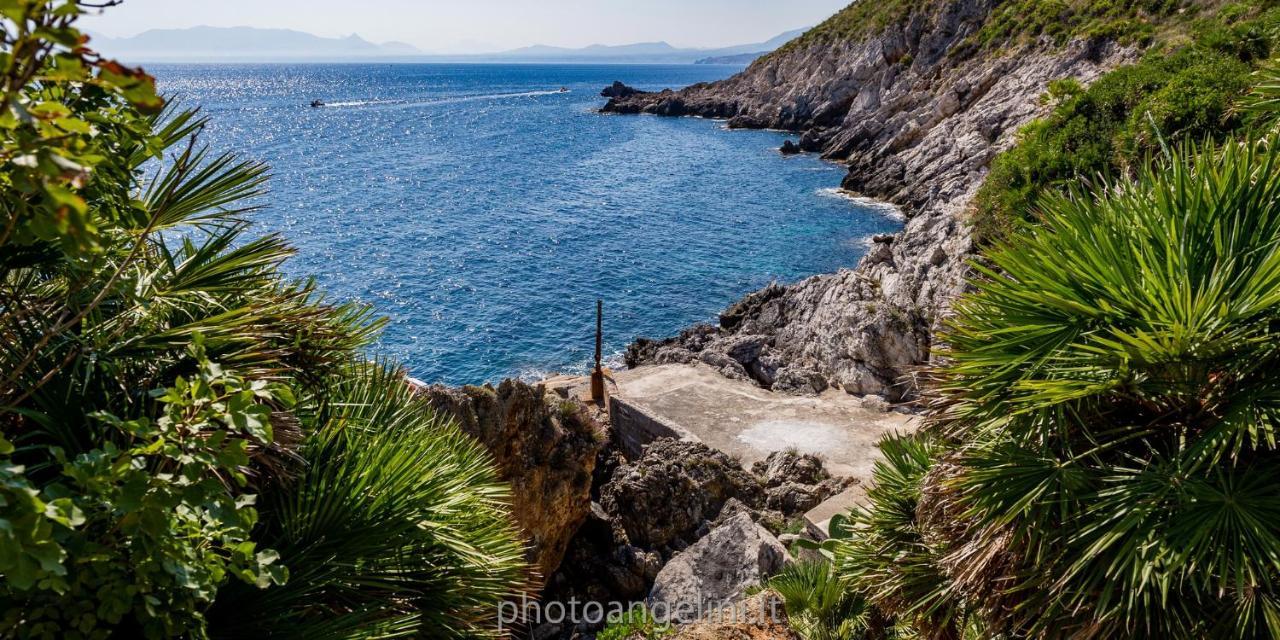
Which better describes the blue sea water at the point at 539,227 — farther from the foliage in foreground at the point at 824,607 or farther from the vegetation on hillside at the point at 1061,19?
the vegetation on hillside at the point at 1061,19

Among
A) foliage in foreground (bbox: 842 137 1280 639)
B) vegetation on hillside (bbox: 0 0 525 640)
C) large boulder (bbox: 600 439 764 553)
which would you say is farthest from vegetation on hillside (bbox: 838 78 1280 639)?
large boulder (bbox: 600 439 764 553)

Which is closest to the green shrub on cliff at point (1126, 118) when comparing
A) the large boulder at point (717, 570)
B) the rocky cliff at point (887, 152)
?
the rocky cliff at point (887, 152)

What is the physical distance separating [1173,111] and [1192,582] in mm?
13689

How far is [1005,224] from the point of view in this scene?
1695 centimetres

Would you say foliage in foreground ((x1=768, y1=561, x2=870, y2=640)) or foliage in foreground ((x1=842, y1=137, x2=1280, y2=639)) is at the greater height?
foliage in foreground ((x1=842, y1=137, x2=1280, y2=639))

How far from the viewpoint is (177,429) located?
7.66 ft

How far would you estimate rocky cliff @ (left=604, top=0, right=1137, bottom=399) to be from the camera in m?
22.0

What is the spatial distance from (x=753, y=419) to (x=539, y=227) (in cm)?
3186

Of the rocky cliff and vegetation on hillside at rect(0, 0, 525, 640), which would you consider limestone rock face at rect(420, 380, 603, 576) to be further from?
the rocky cliff

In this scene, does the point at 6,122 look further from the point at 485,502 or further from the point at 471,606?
the point at 485,502

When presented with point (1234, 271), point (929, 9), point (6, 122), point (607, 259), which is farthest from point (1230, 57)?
point (929, 9)

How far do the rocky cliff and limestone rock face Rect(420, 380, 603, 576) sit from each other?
5395 mm

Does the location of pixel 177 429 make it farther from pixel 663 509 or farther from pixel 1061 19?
pixel 1061 19

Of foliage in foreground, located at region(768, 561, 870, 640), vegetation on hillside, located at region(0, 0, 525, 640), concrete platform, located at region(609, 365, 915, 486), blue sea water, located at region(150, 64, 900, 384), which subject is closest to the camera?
vegetation on hillside, located at region(0, 0, 525, 640)
